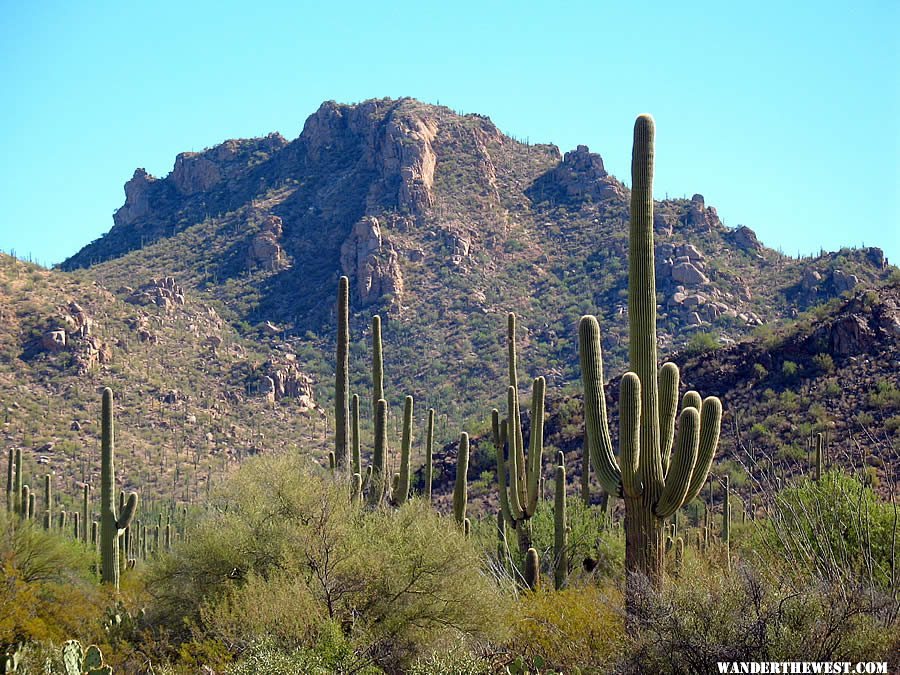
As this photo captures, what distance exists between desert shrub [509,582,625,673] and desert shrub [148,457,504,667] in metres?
0.54

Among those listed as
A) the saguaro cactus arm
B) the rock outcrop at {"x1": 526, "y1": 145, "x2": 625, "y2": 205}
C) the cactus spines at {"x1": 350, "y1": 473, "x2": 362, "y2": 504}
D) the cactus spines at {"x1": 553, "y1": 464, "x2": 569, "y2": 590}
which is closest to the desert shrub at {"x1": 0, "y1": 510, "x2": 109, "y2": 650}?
the cactus spines at {"x1": 350, "y1": 473, "x2": 362, "y2": 504}

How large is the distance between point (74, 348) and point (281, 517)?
47865 millimetres

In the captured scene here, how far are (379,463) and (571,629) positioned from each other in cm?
659

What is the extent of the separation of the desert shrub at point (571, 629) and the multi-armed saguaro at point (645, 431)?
1.25 m

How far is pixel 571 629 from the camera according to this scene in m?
14.3

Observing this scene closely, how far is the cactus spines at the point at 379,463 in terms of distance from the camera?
1938 cm

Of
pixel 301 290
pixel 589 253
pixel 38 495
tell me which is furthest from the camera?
→ pixel 301 290

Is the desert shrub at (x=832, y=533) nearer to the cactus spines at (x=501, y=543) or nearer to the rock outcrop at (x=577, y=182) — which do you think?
the cactus spines at (x=501, y=543)

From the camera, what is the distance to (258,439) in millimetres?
61125

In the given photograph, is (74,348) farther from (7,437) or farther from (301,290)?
(301,290)

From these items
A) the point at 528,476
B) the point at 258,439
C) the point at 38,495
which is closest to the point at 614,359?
the point at 258,439

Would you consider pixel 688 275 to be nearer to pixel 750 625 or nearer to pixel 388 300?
pixel 388 300

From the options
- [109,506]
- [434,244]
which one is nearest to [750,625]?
[109,506]

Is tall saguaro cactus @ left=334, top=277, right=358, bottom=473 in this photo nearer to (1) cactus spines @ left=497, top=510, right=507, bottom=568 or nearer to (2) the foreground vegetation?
(2) the foreground vegetation
